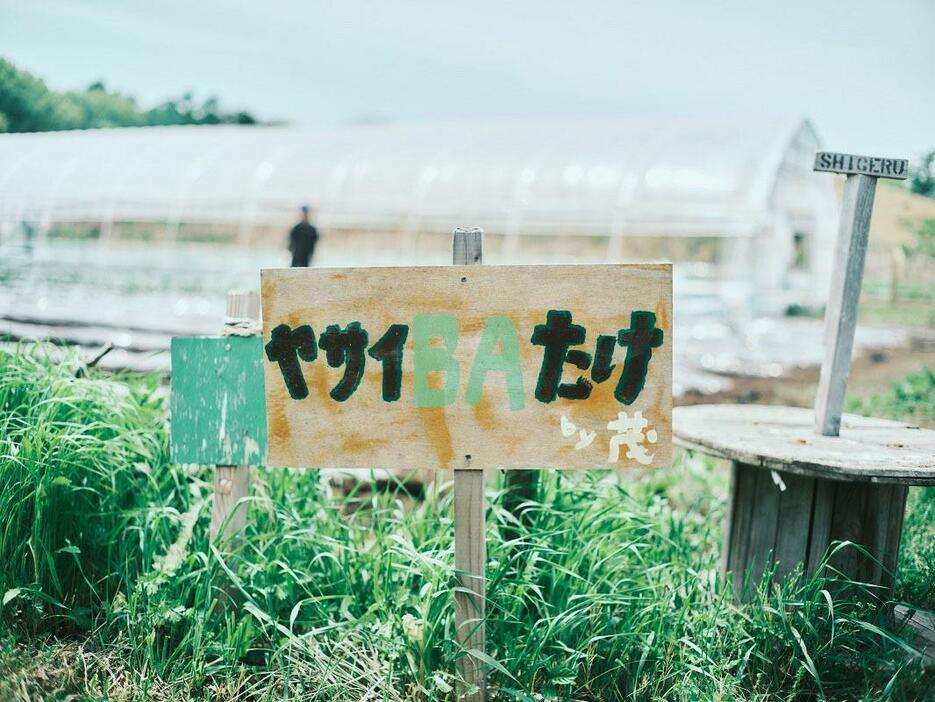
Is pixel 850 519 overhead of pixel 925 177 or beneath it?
beneath

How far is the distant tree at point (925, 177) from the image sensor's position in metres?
5.76

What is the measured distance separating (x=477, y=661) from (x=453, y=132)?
37.4ft

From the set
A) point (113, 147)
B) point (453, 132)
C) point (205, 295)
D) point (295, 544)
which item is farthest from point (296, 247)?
point (113, 147)

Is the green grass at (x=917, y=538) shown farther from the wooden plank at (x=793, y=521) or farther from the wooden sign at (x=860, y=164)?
the wooden sign at (x=860, y=164)

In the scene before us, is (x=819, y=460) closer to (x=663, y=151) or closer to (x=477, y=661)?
(x=477, y=661)

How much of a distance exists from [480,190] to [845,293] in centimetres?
855

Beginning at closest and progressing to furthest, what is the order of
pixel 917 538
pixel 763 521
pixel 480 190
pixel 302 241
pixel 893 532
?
pixel 893 532 < pixel 763 521 < pixel 917 538 < pixel 302 241 < pixel 480 190

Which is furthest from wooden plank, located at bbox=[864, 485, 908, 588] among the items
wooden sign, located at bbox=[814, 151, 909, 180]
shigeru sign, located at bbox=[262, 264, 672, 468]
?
wooden sign, located at bbox=[814, 151, 909, 180]

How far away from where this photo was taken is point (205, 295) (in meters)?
10.5

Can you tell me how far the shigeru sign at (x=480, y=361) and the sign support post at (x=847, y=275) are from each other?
0.90 m

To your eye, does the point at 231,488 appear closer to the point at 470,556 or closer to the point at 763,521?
the point at 470,556
